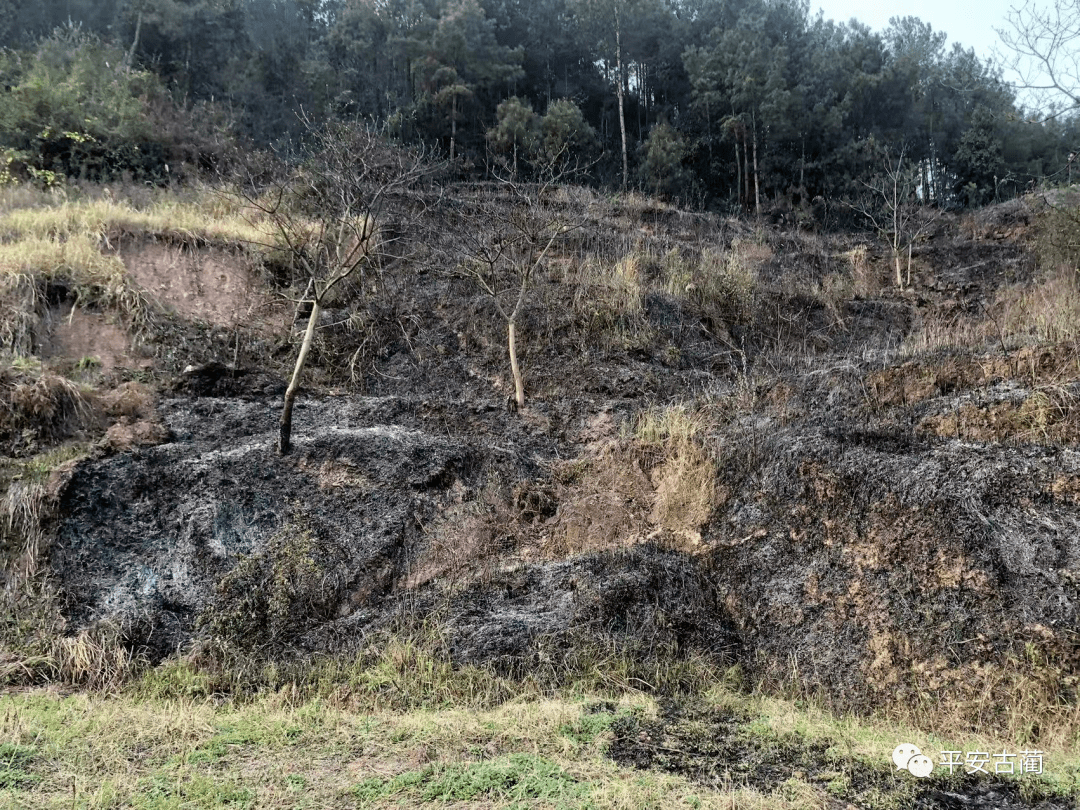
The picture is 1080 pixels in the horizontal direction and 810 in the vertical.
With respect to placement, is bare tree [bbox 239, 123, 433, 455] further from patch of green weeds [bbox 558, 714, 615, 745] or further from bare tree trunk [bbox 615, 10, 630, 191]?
bare tree trunk [bbox 615, 10, 630, 191]

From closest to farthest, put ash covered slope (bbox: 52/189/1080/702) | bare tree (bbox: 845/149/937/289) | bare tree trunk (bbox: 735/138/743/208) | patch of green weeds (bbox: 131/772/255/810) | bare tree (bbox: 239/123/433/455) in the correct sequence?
patch of green weeds (bbox: 131/772/255/810)
ash covered slope (bbox: 52/189/1080/702)
bare tree (bbox: 239/123/433/455)
bare tree (bbox: 845/149/937/289)
bare tree trunk (bbox: 735/138/743/208)

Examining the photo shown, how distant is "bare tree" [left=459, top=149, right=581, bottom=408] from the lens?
8.47m

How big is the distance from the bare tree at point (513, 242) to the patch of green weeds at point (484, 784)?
4.94 metres

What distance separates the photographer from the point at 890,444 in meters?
5.54

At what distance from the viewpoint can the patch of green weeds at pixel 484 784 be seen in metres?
3.14

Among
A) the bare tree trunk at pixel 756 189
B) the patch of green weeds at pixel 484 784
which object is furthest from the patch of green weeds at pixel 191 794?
the bare tree trunk at pixel 756 189

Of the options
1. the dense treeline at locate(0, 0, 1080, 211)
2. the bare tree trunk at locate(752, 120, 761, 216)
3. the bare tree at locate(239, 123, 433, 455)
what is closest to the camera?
the bare tree at locate(239, 123, 433, 455)

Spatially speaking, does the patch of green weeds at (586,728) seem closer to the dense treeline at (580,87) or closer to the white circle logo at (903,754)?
the white circle logo at (903,754)

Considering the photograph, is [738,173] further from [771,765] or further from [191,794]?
[191,794]

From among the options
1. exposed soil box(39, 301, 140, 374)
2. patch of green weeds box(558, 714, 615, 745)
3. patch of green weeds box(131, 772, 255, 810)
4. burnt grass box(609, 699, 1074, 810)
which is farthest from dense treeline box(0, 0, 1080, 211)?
burnt grass box(609, 699, 1074, 810)

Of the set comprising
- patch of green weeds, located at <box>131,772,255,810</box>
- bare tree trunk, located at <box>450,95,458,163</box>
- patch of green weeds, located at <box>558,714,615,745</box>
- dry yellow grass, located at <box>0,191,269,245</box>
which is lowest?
patch of green weeds, located at <box>558,714,615,745</box>

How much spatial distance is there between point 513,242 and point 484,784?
28.1 ft

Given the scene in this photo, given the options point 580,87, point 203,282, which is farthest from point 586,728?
point 580,87

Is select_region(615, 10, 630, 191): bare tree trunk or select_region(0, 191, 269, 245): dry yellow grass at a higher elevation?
select_region(615, 10, 630, 191): bare tree trunk
